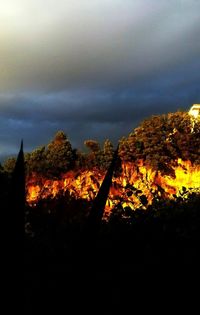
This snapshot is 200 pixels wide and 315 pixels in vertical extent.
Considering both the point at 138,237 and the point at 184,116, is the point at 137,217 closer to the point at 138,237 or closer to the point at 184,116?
the point at 138,237

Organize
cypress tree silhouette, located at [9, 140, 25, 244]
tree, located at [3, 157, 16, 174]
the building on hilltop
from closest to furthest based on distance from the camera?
cypress tree silhouette, located at [9, 140, 25, 244] → tree, located at [3, 157, 16, 174] → the building on hilltop

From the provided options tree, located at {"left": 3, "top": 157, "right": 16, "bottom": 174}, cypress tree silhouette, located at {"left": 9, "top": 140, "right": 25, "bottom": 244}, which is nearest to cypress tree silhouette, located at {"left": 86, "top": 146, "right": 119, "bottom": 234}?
cypress tree silhouette, located at {"left": 9, "top": 140, "right": 25, "bottom": 244}

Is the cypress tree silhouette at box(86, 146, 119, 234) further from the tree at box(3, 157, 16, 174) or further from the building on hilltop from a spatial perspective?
the building on hilltop

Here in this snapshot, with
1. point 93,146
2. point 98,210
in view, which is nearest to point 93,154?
point 93,146

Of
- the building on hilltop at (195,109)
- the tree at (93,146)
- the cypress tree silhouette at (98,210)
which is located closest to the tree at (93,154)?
the tree at (93,146)

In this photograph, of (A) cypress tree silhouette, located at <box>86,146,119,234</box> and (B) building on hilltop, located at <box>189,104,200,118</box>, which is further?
(B) building on hilltop, located at <box>189,104,200,118</box>

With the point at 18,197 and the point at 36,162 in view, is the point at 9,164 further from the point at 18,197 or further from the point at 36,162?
the point at 18,197

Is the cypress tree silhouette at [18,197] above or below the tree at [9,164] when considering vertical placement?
below

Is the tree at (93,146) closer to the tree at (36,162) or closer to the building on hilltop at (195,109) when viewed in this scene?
the tree at (36,162)

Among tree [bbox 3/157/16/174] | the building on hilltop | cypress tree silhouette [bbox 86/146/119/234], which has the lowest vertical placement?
cypress tree silhouette [bbox 86/146/119/234]

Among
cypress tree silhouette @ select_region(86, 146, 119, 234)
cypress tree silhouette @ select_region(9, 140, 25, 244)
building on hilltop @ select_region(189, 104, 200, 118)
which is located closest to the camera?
cypress tree silhouette @ select_region(9, 140, 25, 244)

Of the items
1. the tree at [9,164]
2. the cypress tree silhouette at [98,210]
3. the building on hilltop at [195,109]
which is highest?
the building on hilltop at [195,109]

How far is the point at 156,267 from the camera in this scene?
585 centimetres

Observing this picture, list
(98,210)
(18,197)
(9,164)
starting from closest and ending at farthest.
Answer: (18,197) < (98,210) < (9,164)
